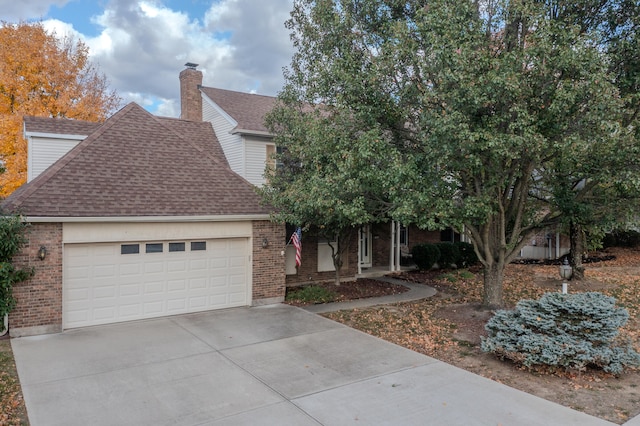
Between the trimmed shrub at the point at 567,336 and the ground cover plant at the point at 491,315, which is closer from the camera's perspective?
the ground cover plant at the point at 491,315

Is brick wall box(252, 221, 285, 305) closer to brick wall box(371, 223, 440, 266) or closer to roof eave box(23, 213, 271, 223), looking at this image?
roof eave box(23, 213, 271, 223)

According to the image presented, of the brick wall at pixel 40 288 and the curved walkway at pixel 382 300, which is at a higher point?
the brick wall at pixel 40 288

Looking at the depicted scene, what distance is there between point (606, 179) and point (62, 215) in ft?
37.3

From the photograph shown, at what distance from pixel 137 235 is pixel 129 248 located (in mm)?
384

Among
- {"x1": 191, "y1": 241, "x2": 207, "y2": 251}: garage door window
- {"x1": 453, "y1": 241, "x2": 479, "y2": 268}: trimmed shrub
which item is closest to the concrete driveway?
{"x1": 191, "y1": 241, "x2": 207, "y2": 251}: garage door window

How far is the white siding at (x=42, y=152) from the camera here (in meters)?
14.5

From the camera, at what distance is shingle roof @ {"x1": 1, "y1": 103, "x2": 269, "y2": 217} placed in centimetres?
959

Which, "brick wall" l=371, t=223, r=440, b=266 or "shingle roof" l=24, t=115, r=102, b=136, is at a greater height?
"shingle roof" l=24, t=115, r=102, b=136

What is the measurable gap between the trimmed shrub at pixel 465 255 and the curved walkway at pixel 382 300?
16.0 feet

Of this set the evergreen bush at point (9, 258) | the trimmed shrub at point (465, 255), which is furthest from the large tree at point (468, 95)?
the trimmed shrub at point (465, 255)

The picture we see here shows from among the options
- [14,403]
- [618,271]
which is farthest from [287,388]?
A: [618,271]

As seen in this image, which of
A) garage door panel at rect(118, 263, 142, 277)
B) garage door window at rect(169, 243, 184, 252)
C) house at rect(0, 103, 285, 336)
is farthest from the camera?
garage door window at rect(169, 243, 184, 252)

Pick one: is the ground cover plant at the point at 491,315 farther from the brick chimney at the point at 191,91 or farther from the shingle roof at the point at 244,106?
the brick chimney at the point at 191,91

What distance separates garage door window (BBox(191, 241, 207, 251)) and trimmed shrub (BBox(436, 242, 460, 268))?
11347 millimetres
